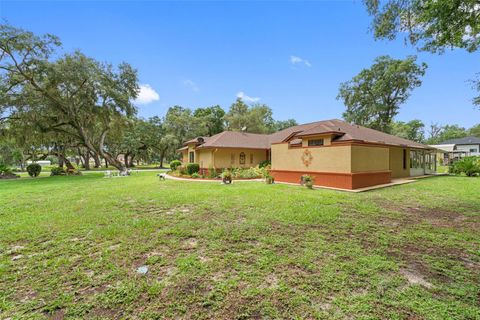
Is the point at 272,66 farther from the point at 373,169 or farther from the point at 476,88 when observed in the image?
the point at 476,88

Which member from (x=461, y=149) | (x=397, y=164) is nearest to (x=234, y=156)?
(x=397, y=164)

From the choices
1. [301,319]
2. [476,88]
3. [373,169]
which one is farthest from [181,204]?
[476,88]

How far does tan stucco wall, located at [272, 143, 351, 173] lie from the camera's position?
1108 cm

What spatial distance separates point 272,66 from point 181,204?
55.5 ft

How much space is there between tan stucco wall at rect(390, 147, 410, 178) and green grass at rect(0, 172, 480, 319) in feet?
34.7

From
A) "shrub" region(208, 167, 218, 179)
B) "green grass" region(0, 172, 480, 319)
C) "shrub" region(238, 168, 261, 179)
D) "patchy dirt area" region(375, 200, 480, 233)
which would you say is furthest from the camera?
"shrub" region(208, 167, 218, 179)

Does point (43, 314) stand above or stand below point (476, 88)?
below

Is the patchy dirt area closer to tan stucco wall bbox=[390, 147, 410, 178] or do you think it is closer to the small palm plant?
the small palm plant

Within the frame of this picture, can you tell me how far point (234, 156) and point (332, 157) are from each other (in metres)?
9.24

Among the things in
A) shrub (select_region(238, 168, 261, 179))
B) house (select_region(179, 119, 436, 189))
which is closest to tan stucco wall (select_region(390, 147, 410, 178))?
house (select_region(179, 119, 436, 189))

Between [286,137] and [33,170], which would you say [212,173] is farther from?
[33,170]

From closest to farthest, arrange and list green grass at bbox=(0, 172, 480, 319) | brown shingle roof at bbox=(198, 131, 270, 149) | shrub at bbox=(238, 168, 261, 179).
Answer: green grass at bbox=(0, 172, 480, 319), shrub at bbox=(238, 168, 261, 179), brown shingle roof at bbox=(198, 131, 270, 149)

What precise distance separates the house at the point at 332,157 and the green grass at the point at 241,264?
16.4ft

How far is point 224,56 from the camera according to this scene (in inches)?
703
